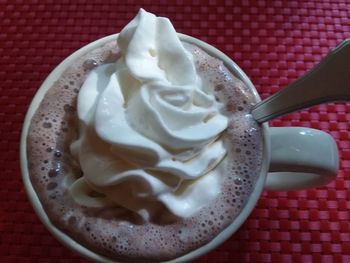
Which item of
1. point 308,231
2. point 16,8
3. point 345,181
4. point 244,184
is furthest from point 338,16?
point 16,8

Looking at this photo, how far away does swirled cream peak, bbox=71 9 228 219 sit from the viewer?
565 mm

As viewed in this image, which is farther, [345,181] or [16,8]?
[16,8]

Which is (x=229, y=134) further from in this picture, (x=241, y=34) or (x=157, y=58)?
(x=241, y=34)

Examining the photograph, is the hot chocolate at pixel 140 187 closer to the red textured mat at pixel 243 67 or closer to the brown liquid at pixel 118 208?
the brown liquid at pixel 118 208

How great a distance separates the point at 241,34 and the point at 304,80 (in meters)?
0.46

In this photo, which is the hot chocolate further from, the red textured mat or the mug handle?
the red textured mat

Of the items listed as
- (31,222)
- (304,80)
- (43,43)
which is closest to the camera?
→ (304,80)

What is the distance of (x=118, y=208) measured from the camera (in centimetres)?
59

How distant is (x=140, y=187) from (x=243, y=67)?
0.51 meters

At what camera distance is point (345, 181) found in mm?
897

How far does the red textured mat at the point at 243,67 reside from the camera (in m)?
0.84

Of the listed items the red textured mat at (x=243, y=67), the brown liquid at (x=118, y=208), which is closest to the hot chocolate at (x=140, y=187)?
the brown liquid at (x=118, y=208)

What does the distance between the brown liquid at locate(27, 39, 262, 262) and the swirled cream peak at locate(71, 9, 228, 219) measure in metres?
0.02

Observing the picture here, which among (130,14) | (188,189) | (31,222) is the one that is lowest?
(31,222)
